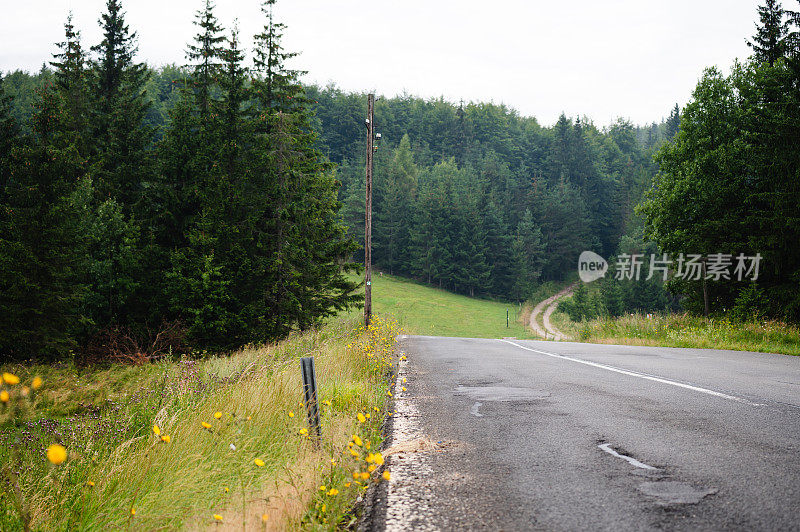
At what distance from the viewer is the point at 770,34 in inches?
1064

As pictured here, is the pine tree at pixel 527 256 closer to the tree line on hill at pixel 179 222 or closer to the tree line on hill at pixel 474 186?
the tree line on hill at pixel 474 186

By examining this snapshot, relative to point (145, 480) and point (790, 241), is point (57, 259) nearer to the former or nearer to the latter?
point (145, 480)

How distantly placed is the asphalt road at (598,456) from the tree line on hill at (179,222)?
1968cm

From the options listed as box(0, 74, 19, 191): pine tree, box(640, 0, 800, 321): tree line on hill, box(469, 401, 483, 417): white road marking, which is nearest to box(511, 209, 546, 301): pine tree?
box(640, 0, 800, 321): tree line on hill

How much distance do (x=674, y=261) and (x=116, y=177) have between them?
33514mm

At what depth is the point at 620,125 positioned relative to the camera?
13388cm

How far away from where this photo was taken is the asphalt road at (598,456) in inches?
116

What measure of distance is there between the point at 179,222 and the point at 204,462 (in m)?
28.0

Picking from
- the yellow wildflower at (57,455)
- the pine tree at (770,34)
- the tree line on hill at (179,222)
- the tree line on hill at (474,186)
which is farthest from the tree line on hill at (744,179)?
the tree line on hill at (474,186)

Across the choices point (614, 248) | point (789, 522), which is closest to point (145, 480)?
point (789, 522)

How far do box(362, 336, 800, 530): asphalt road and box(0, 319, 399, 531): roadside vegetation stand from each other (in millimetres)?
381

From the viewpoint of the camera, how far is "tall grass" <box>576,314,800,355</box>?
48.5 ft

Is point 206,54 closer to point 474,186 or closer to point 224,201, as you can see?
point 224,201

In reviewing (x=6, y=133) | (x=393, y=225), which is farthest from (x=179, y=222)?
(x=393, y=225)
